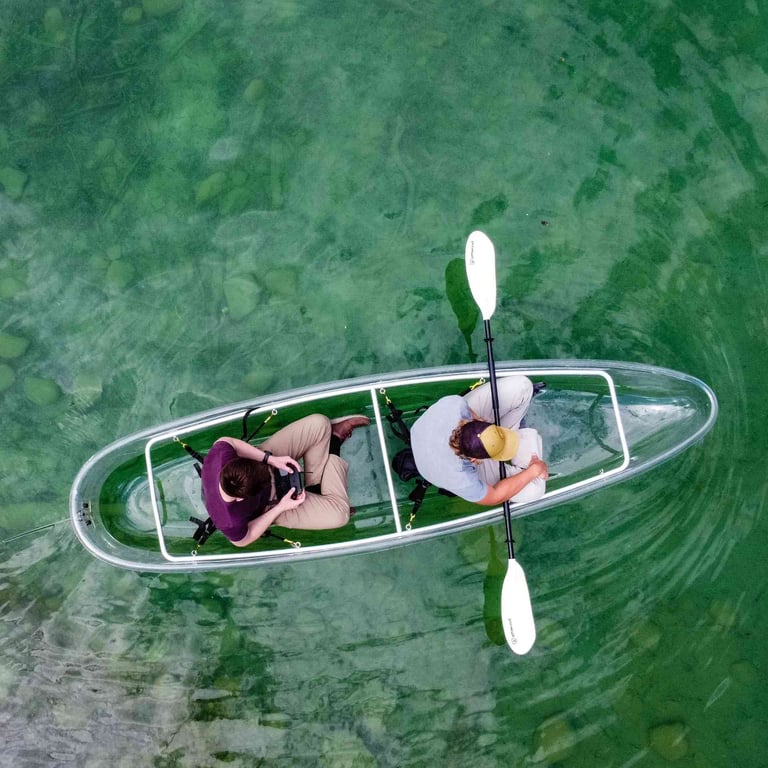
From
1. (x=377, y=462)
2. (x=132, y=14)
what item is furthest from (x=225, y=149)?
(x=377, y=462)

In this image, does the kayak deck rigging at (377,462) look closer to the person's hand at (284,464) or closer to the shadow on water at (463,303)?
the person's hand at (284,464)

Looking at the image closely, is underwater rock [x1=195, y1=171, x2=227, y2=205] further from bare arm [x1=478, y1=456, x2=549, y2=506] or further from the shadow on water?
bare arm [x1=478, y1=456, x2=549, y2=506]

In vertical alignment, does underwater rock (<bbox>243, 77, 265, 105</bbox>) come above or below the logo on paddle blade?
above

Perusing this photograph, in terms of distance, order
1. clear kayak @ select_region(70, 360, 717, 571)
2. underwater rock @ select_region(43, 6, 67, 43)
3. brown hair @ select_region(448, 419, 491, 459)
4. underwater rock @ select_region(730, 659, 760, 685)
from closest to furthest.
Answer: brown hair @ select_region(448, 419, 491, 459)
clear kayak @ select_region(70, 360, 717, 571)
underwater rock @ select_region(730, 659, 760, 685)
underwater rock @ select_region(43, 6, 67, 43)

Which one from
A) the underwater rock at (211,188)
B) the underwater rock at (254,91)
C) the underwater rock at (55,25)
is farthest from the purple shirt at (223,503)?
the underwater rock at (55,25)

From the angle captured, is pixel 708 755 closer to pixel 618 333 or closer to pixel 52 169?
pixel 618 333

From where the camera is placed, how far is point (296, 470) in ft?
10.7

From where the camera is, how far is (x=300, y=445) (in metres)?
3.40

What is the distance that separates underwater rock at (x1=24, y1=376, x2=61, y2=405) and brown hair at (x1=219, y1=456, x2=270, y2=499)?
1.84m

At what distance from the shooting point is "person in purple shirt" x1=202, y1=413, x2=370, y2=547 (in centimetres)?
303

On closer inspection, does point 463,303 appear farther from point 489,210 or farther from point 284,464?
point 284,464

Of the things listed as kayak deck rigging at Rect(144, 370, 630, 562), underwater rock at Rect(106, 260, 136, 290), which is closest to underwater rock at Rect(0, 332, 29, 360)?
underwater rock at Rect(106, 260, 136, 290)

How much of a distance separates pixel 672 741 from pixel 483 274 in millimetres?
3167

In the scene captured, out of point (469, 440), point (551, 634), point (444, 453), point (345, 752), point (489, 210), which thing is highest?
point (489, 210)
